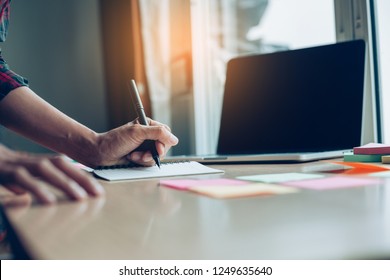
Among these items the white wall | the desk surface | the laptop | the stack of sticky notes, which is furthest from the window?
the desk surface

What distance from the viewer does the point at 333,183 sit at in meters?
0.58

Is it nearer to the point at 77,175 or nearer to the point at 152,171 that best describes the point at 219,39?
the point at 152,171

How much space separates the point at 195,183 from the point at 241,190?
0.32ft

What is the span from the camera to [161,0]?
2607 mm

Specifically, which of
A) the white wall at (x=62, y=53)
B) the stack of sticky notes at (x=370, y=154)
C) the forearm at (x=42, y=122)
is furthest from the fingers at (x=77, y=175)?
the white wall at (x=62, y=53)

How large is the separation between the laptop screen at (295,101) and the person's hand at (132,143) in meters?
0.50

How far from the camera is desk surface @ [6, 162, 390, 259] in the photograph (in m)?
0.30

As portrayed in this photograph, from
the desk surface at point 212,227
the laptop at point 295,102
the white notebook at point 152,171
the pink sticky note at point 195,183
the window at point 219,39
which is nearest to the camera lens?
the desk surface at point 212,227

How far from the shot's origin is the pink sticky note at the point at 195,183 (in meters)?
0.60

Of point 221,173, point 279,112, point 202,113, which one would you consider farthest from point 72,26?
point 221,173

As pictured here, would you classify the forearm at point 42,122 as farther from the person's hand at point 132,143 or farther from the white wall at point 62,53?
the white wall at point 62,53
